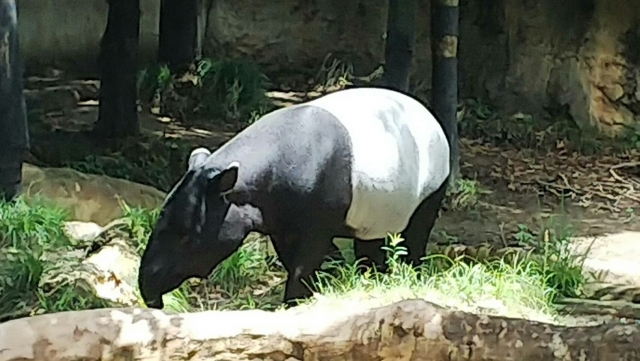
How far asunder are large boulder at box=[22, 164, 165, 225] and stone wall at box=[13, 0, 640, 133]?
4521 millimetres

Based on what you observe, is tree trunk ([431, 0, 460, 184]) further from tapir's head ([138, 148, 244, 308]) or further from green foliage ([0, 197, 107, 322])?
tapir's head ([138, 148, 244, 308])

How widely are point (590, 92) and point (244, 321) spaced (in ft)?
24.6

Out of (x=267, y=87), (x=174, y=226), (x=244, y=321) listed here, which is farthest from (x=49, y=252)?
(x=267, y=87)

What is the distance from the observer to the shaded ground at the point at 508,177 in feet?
22.7

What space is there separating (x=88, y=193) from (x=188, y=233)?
8.33 feet

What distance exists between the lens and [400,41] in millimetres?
7203

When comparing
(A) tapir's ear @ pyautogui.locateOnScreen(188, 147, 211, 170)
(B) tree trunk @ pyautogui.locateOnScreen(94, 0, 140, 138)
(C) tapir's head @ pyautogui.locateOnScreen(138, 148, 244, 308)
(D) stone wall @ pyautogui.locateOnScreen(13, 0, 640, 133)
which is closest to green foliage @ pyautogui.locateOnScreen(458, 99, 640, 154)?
(D) stone wall @ pyautogui.locateOnScreen(13, 0, 640, 133)

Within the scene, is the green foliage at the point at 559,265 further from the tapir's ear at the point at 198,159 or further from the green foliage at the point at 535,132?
the green foliage at the point at 535,132

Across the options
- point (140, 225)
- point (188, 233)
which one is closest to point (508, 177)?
point (140, 225)

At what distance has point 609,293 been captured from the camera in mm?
5004

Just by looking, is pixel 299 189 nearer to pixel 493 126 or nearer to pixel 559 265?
pixel 559 265

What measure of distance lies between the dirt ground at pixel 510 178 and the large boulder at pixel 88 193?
4.34 ft

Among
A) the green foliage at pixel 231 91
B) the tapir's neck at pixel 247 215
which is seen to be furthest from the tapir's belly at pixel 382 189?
the green foliage at pixel 231 91

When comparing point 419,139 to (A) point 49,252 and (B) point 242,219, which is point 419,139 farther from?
(A) point 49,252
